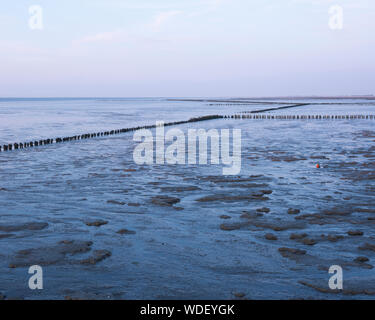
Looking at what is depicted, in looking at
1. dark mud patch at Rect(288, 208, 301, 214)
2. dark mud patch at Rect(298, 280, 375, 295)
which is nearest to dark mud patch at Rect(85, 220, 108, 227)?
dark mud patch at Rect(288, 208, 301, 214)

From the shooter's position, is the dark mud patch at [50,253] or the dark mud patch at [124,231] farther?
the dark mud patch at [124,231]

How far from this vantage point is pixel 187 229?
13.2 m

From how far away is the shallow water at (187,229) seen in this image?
9336 mm

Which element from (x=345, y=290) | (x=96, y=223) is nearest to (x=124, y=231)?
(x=96, y=223)

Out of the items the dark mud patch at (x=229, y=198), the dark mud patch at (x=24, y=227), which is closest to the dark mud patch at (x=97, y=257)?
the dark mud patch at (x=24, y=227)

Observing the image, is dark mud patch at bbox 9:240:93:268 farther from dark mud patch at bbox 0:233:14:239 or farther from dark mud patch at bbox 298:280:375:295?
dark mud patch at bbox 298:280:375:295

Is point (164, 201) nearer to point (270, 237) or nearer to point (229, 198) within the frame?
point (229, 198)

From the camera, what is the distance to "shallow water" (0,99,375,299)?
9336 millimetres

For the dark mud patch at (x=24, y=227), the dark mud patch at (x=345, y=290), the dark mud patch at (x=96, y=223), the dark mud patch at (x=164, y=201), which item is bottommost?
the dark mud patch at (x=345, y=290)

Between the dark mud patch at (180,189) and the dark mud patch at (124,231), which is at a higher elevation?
the dark mud patch at (180,189)

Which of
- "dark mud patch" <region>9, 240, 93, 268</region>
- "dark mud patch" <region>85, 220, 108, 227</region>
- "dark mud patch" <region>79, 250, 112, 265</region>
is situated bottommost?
"dark mud patch" <region>79, 250, 112, 265</region>

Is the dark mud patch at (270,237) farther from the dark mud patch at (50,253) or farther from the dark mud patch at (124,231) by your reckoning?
the dark mud patch at (50,253)

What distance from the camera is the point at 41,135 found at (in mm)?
50344
